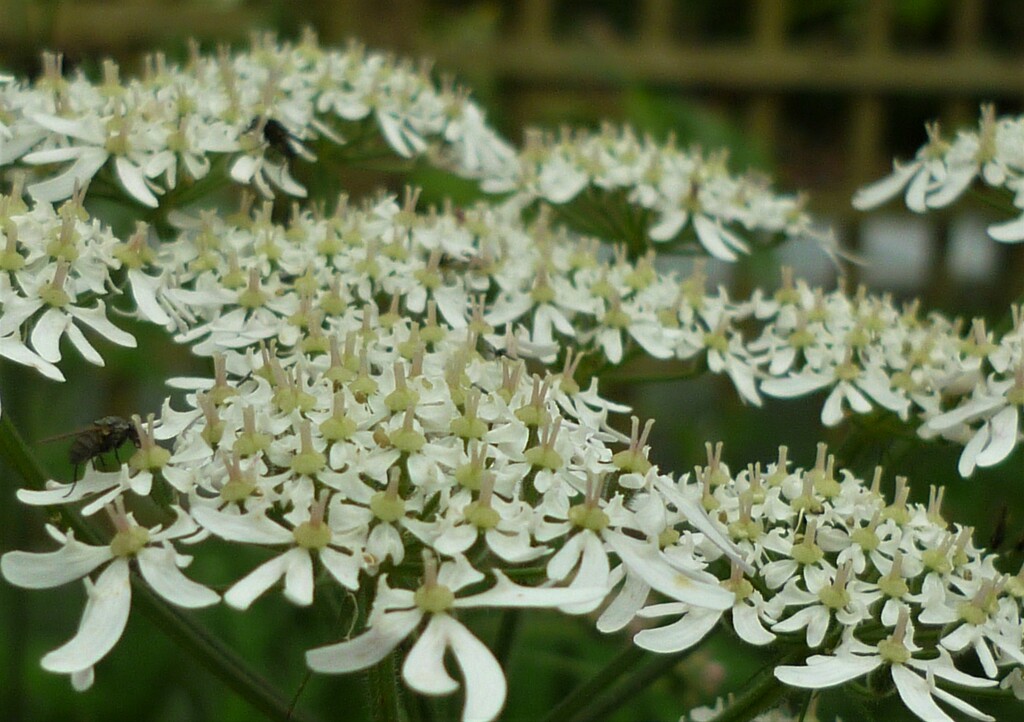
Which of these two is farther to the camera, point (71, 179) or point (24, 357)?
point (71, 179)

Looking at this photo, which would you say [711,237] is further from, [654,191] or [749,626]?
[749,626]

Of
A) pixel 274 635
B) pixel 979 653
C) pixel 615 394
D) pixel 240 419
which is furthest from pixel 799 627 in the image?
pixel 615 394

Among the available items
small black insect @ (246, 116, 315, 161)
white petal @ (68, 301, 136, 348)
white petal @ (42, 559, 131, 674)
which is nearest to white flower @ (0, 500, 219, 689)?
white petal @ (42, 559, 131, 674)

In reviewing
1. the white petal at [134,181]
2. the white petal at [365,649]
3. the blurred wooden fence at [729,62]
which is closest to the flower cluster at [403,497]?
the white petal at [365,649]

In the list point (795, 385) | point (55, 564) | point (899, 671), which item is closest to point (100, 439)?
point (55, 564)

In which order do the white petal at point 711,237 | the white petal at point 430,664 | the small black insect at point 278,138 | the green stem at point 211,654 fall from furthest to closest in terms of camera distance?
the white petal at point 711,237 < the small black insect at point 278,138 < the green stem at point 211,654 < the white petal at point 430,664

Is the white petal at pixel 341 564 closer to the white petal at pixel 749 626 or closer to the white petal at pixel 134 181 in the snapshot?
the white petal at pixel 749 626
